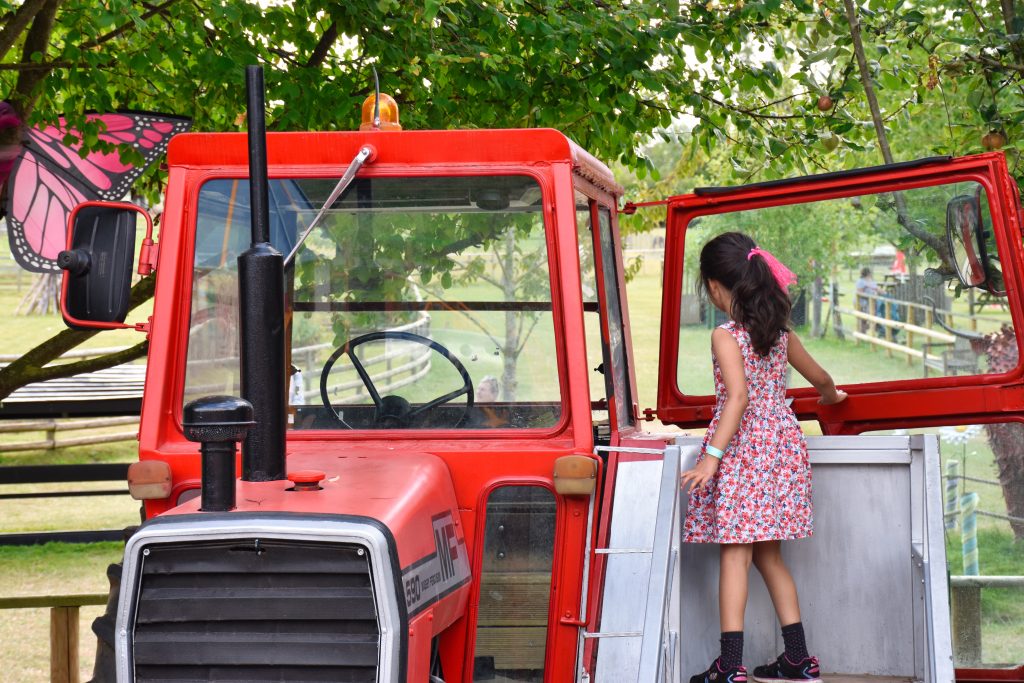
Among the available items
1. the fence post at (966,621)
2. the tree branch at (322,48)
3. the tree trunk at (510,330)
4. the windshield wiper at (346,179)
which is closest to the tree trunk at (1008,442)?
the fence post at (966,621)

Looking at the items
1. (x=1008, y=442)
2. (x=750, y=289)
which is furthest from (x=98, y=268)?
(x=1008, y=442)

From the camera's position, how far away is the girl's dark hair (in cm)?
404

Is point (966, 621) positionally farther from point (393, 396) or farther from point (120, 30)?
point (120, 30)

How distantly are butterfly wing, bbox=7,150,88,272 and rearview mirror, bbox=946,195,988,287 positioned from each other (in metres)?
4.15

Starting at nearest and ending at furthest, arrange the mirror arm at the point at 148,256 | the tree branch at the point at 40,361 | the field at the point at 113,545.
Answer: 1. the mirror arm at the point at 148,256
2. the field at the point at 113,545
3. the tree branch at the point at 40,361

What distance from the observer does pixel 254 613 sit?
2.79m

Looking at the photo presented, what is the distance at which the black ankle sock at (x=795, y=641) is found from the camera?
406cm

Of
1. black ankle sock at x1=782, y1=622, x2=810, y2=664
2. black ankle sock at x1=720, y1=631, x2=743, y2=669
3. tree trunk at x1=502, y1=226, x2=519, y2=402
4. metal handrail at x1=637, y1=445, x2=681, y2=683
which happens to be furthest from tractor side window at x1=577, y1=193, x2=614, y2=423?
black ankle sock at x1=782, y1=622, x2=810, y2=664

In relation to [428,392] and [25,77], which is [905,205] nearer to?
[428,392]

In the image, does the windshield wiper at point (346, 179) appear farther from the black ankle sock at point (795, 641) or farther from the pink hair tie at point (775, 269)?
the black ankle sock at point (795, 641)

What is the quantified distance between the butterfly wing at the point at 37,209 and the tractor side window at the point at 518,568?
3.43m

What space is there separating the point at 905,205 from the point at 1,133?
14.6 feet

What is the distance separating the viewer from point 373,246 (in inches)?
148

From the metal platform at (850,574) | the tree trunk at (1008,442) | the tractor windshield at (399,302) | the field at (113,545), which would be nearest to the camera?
the tractor windshield at (399,302)
